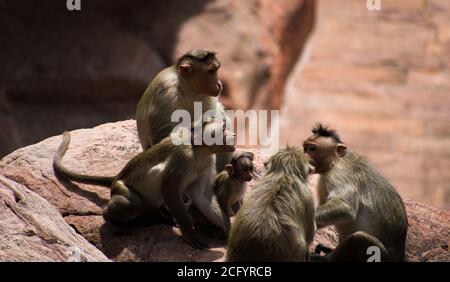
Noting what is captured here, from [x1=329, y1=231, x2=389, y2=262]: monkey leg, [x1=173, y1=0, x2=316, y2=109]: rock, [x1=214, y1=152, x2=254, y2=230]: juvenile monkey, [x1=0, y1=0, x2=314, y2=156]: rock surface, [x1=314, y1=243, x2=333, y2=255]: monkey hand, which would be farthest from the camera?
[x1=173, y1=0, x2=316, y2=109]: rock

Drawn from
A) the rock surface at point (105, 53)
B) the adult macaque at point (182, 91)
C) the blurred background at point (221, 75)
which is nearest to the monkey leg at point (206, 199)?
the adult macaque at point (182, 91)

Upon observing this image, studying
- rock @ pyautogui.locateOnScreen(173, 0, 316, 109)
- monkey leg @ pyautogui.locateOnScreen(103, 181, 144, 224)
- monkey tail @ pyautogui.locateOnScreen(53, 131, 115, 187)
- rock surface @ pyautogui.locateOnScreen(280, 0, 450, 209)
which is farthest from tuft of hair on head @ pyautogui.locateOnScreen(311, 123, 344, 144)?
rock surface @ pyautogui.locateOnScreen(280, 0, 450, 209)

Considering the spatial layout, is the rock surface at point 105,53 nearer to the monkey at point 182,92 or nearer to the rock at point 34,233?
the monkey at point 182,92

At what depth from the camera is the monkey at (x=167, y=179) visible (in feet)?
29.5

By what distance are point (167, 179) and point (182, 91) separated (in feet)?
4.02

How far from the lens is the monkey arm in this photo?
8570mm

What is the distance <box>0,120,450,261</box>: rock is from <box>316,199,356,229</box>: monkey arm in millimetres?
945

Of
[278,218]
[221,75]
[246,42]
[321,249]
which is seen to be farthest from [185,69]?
[246,42]

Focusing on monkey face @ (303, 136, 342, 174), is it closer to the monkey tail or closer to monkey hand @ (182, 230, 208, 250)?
monkey hand @ (182, 230, 208, 250)

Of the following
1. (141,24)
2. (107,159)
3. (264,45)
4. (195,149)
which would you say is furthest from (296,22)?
(195,149)

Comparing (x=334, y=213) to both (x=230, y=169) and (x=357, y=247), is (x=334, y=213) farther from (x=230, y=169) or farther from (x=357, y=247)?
(x=230, y=169)

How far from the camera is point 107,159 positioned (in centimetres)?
1051

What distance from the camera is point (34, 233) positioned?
27.2ft

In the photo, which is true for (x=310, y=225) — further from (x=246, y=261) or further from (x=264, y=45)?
(x=264, y=45)
